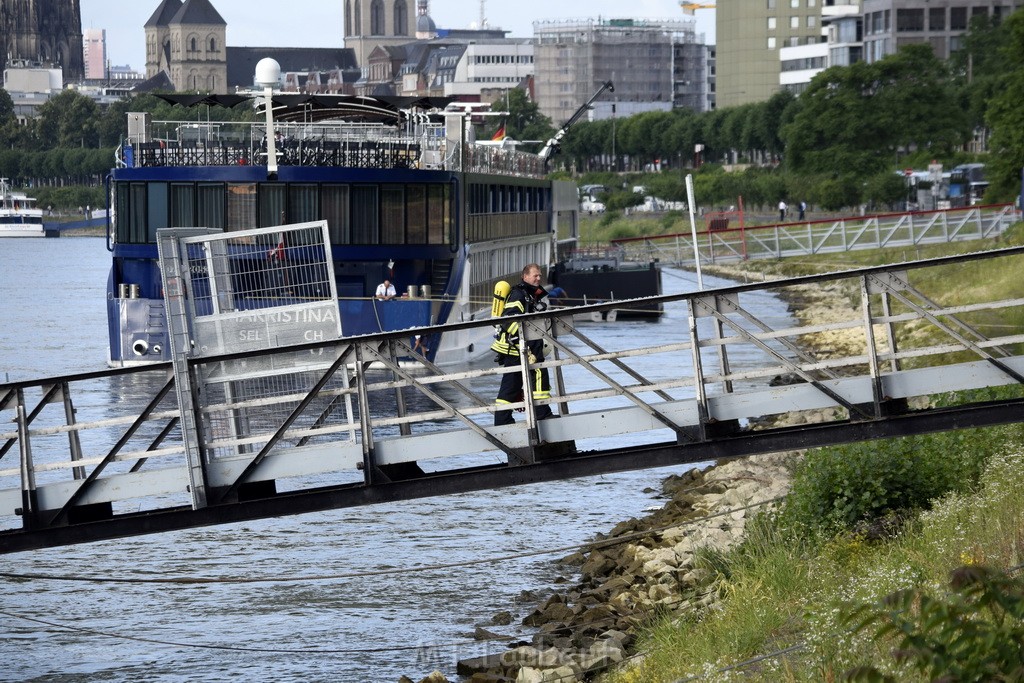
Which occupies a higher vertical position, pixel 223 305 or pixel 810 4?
pixel 810 4

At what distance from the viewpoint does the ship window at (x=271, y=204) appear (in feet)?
119

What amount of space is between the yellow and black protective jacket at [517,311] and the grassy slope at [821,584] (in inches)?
102

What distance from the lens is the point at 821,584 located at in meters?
12.7

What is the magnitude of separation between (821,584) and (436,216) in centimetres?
2531

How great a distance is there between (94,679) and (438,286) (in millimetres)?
23422

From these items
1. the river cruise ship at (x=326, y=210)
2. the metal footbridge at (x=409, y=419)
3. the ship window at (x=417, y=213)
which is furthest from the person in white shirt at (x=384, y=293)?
the metal footbridge at (x=409, y=419)

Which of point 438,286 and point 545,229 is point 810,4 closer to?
point 545,229

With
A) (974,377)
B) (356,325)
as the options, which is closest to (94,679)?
(974,377)

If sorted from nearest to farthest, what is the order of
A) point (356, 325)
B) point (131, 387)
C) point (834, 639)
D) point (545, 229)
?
1. point (834, 639)
2. point (356, 325)
3. point (131, 387)
4. point (545, 229)

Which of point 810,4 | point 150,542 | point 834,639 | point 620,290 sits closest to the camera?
point 834,639

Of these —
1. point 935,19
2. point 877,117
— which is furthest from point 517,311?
point 935,19

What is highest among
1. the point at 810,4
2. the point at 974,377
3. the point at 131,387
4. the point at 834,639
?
the point at 810,4

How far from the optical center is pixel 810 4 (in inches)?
6698

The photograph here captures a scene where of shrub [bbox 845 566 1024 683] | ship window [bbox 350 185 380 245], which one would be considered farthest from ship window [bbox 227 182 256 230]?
shrub [bbox 845 566 1024 683]
